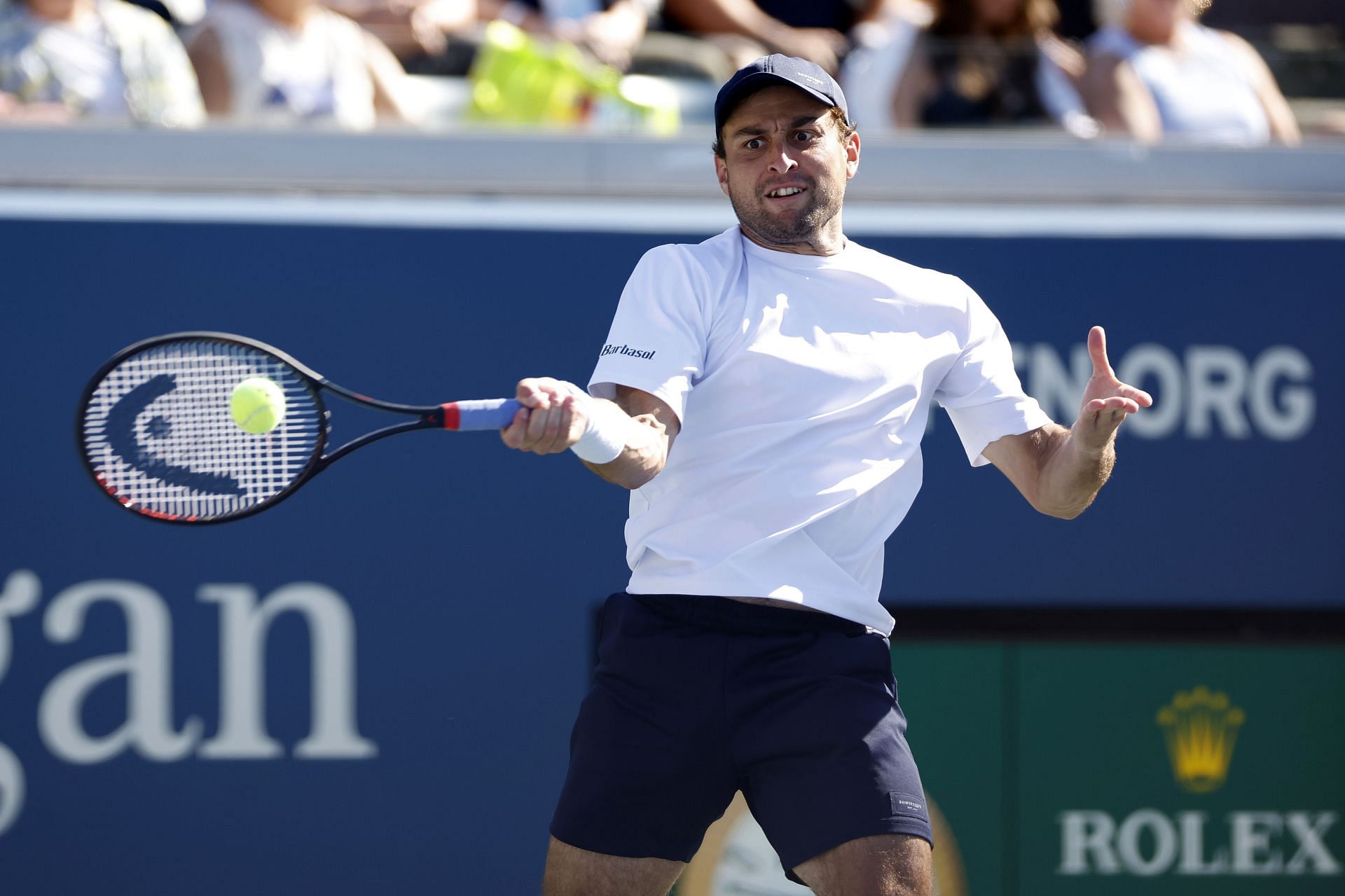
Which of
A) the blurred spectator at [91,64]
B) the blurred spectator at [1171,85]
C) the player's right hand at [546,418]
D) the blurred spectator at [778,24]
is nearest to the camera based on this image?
the player's right hand at [546,418]

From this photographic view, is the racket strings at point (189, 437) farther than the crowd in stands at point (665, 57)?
No

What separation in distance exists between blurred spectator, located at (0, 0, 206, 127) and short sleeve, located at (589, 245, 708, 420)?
1.93m

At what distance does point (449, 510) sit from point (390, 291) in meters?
0.53

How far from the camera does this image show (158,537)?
3.68m

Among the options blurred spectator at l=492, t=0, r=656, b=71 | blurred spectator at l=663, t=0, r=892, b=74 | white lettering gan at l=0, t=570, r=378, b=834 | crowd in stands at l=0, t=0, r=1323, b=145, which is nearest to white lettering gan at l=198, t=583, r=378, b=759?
white lettering gan at l=0, t=570, r=378, b=834

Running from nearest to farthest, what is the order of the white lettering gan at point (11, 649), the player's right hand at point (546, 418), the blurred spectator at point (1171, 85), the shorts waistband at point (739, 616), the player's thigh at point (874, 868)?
the player's right hand at point (546, 418) < the player's thigh at point (874, 868) < the shorts waistband at point (739, 616) < the white lettering gan at point (11, 649) < the blurred spectator at point (1171, 85)

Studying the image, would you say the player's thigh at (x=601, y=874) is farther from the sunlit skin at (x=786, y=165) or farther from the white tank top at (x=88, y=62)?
the white tank top at (x=88, y=62)

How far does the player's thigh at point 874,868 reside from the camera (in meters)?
Answer: 2.42

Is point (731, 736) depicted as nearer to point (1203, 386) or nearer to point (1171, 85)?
point (1203, 386)

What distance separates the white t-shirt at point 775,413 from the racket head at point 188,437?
1.92ft

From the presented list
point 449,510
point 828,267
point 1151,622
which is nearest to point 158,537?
point 449,510

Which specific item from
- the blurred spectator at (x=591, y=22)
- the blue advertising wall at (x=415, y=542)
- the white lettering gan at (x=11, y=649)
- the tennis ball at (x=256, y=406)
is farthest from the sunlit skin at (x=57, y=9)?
the tennis ball at (x=256, y=406)

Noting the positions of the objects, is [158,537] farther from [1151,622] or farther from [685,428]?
[1151,622]

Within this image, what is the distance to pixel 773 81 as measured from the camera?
2.51 m
